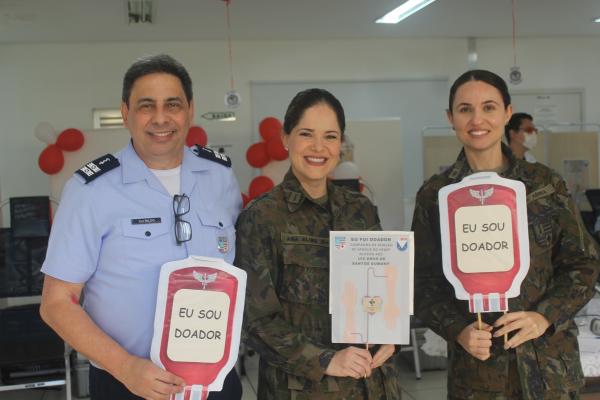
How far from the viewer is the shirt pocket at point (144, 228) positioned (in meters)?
1.64

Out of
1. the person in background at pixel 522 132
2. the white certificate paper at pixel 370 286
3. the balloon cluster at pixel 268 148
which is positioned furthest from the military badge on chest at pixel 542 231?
the balloon cluster at pixel 268 148

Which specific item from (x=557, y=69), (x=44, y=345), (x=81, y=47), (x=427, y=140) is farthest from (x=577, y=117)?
(x=44, y=345)

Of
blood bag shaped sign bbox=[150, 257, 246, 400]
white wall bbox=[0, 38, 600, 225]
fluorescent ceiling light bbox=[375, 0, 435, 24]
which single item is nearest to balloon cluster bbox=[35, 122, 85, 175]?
white wall bbox=[0, 38, 600, 225]

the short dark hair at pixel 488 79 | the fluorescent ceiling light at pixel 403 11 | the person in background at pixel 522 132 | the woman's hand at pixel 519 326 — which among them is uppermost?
the fluorescent ceiling light at pixel 403 11

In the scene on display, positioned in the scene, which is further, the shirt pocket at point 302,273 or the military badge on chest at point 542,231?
the military badge on chest at point 542,231

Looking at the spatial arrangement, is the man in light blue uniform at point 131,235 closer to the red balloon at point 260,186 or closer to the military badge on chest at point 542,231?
the military badge on chest at point 542,231

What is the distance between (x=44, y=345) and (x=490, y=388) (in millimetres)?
3498

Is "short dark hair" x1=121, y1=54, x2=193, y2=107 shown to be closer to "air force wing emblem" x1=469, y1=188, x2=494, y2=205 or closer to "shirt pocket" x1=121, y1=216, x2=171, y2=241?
"shirt pocket" x1=121, y1=216, x2=171, y2=241

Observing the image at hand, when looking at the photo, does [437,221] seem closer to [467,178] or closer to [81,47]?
[467,178]

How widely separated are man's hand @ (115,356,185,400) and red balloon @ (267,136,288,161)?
483 cm

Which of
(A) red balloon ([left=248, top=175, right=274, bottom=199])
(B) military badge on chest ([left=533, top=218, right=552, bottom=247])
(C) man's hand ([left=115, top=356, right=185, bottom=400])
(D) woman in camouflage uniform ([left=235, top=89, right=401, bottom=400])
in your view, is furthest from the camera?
(A) red balloon ([left=248, top=175, right=274, bottom=199])

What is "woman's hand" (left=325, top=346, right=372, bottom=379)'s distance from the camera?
1.67 m

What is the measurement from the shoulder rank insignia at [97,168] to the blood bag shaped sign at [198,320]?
0.32m

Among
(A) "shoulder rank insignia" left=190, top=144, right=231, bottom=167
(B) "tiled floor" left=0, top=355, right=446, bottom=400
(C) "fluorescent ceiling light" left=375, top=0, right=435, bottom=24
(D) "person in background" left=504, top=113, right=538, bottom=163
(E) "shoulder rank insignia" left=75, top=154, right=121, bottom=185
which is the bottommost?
(B) "tiled floor" left=0, top=355, right=446, bottom=400
